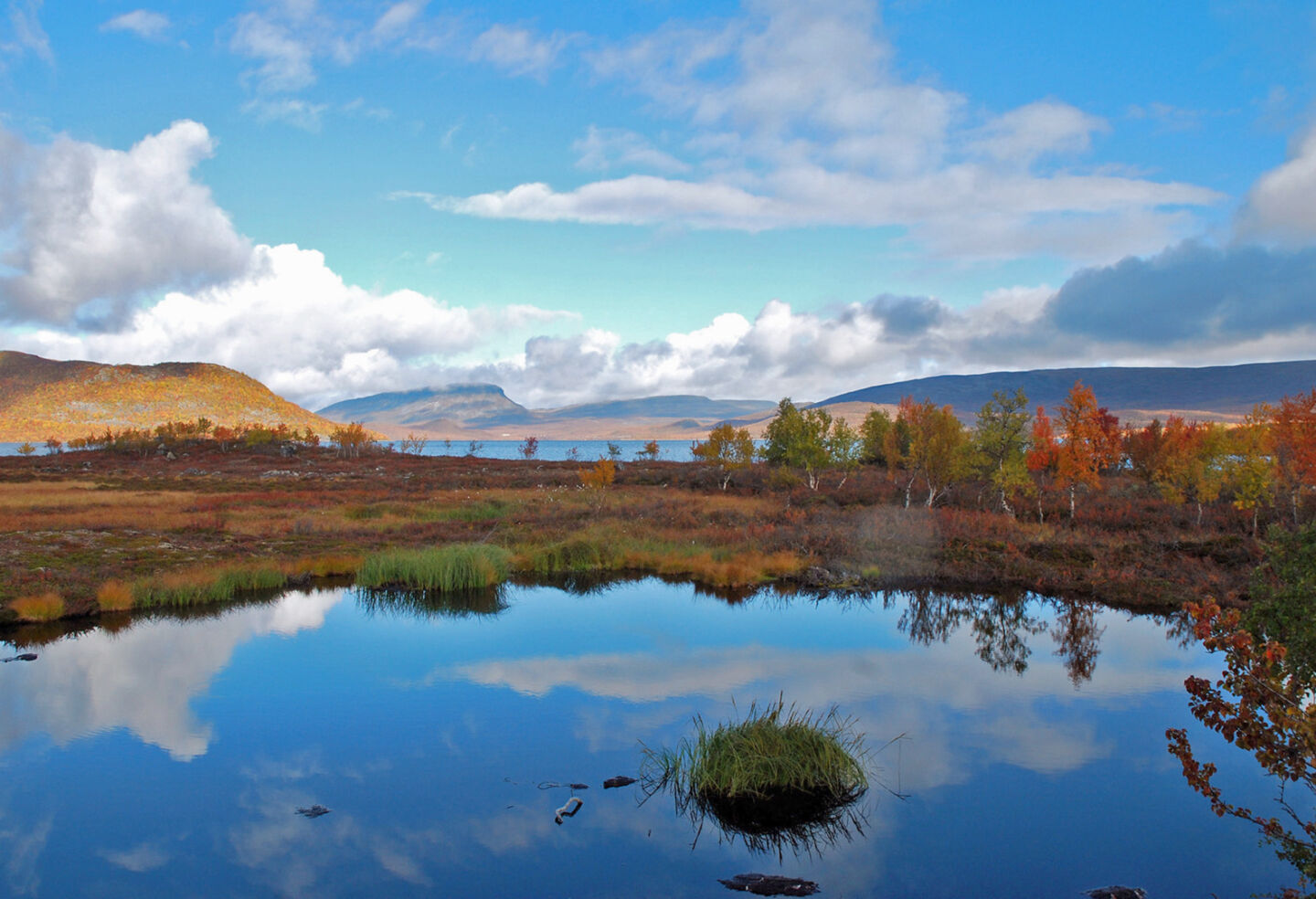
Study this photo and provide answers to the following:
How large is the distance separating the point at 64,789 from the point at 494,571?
46.8 ft

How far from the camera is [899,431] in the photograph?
54.3 metres

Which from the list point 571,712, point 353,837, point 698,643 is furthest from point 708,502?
point 353,837

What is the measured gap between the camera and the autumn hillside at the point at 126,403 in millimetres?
170625

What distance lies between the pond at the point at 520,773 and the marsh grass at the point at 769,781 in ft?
0.92

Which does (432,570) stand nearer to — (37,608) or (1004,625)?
(37,608)

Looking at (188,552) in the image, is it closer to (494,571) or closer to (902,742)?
(494,571)

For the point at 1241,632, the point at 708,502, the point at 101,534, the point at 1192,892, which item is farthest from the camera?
the point at 708,502

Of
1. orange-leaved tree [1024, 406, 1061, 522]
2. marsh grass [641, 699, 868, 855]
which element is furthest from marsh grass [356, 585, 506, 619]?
orange-leaved tree [1024, 406, 1061, 522]

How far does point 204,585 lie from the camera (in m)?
20.9

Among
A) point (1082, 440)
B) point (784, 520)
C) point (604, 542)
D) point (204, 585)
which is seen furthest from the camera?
point (784, 520)

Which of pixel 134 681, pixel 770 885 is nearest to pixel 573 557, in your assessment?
pixel 134 681

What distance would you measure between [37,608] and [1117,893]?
891 inches

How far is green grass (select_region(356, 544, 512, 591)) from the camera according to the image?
2294 cm

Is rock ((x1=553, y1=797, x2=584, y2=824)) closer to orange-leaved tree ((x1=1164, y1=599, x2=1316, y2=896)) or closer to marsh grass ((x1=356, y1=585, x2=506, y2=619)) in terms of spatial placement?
orange-leaved tree ((x1=1164, y1=599, x2=1316, y2=896))
